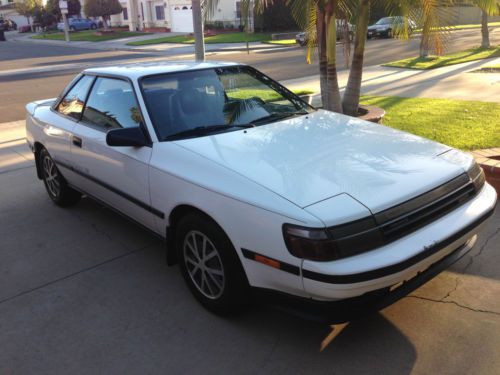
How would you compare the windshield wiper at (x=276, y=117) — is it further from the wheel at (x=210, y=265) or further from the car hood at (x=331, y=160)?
the wheel at (x=210, y=265)

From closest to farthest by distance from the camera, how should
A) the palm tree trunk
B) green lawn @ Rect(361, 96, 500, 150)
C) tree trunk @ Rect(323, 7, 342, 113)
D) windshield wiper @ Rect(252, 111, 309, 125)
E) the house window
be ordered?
windshield wiper @ Rect(252, 111, 309, 125) < green lawn @ Rect(361, 96, 500, 150) < tree trunk @ Rect(323, 7, 342, 113) < the palm tree trunk < the house window

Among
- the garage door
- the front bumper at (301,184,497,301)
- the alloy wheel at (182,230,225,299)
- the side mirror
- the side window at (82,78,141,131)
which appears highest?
the garage door

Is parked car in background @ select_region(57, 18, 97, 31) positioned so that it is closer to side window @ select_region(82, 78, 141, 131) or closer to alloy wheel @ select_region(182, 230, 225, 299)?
side window @ select_region(82, 78, 141, 131)

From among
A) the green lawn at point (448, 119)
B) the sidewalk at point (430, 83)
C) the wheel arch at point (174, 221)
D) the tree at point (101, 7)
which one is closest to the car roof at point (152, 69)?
the wheel arch at point (174, 221)

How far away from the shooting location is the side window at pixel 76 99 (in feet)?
15.0

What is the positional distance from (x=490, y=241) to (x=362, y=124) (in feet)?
4.90

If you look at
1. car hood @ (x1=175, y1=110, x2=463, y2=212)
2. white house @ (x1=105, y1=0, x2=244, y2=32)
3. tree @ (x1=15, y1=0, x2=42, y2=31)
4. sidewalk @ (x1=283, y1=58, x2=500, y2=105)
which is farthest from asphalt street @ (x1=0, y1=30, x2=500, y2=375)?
tree @ (x1=15, y1=0, x2=42, y2=31)

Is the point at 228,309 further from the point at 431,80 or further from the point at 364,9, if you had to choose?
the point at 431,80

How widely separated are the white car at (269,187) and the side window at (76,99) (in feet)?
0.23

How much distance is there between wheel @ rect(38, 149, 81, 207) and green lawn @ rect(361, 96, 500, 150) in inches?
187

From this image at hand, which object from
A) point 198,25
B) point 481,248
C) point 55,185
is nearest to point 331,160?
point 481,248

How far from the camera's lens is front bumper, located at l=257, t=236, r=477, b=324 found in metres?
2.54

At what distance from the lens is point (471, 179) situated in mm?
3141

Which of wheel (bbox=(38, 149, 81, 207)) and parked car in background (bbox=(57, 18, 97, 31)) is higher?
parked car in background (bbox=(57, 18, 97, 31))
